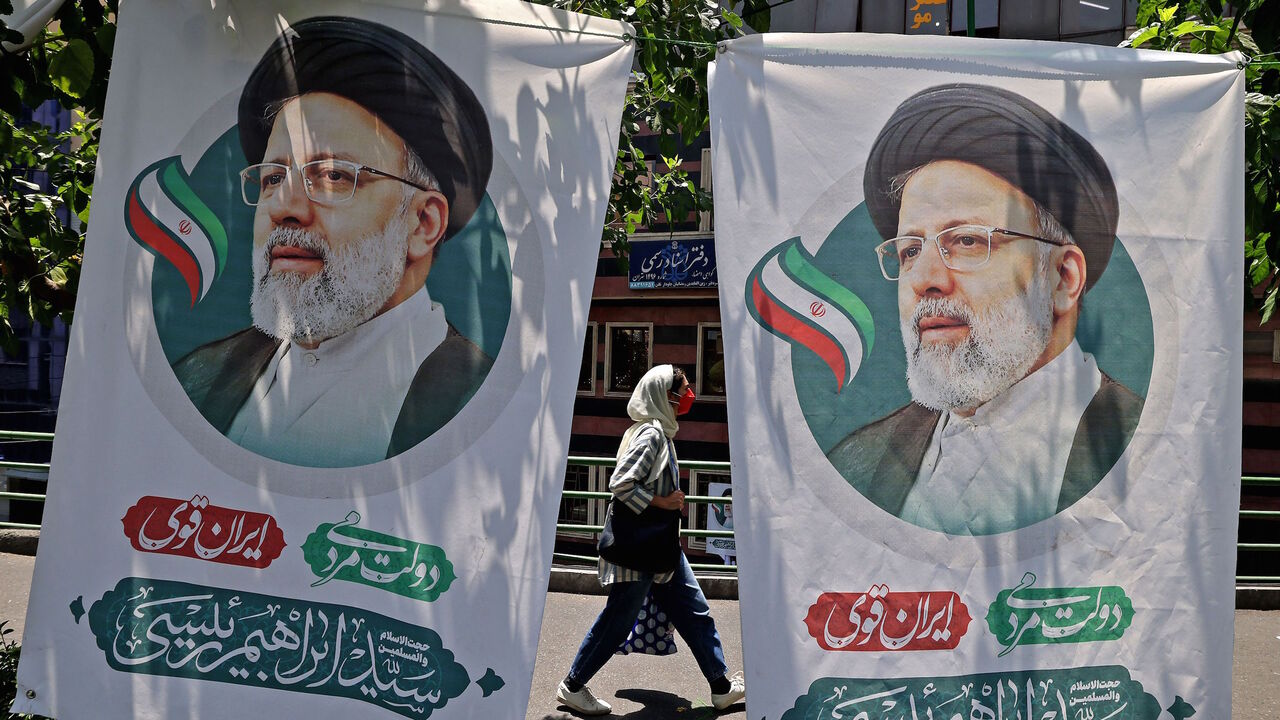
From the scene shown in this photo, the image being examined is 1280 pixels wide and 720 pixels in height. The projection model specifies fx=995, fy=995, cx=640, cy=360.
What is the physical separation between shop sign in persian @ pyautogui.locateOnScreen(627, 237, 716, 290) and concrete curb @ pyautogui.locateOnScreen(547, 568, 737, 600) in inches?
459

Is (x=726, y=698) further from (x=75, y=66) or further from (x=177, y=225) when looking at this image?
(x=75, y=66)

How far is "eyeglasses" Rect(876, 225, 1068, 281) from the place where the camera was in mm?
2912

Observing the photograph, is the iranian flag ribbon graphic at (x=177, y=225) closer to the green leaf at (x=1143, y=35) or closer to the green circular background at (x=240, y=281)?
the green circular background at (x=240, y=281)

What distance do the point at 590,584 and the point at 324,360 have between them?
12.5 feet

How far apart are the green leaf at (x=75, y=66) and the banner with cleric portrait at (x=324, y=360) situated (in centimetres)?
39

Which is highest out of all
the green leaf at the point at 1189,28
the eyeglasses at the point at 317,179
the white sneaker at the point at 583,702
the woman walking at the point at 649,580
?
the green leaf at the point at 1189,28

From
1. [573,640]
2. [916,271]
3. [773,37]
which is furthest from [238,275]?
[573,640]

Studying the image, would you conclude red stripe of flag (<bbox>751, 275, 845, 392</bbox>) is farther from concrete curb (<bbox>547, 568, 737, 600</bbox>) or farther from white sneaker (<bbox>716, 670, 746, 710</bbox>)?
concrete curb (<bbox>547, 568, 737, 600</bbox>)

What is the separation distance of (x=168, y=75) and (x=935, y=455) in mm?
2457

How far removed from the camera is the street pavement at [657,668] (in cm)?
455

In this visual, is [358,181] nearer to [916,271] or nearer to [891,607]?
[916,271]

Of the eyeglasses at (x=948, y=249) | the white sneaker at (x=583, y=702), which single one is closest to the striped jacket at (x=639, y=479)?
the white sneaker at (x=583, y=702)

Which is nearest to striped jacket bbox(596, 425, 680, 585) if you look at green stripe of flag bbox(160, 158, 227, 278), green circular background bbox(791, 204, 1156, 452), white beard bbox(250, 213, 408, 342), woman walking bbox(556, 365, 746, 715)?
woman walking bbox(556, 365, 746, 715)

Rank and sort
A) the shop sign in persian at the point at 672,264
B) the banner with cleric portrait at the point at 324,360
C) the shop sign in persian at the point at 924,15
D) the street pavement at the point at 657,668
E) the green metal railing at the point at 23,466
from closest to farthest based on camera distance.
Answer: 1. the banner with cleric portrait at the point at 324,360
2. the street pavement at the point at 657,668
3. the green metal railing at the point at 23,466
4. the shop sign in persian at the point at 924,15
5. the shop sign in persian at the point at 672,264
